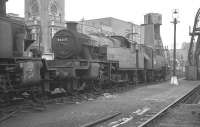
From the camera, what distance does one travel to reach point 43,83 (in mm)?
12719

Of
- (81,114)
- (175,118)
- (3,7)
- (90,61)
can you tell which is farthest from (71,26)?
(175,118)

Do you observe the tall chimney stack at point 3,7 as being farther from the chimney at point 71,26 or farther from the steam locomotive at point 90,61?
the chimney at point 71,26

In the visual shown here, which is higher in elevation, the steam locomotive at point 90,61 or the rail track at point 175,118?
the steam locomotive at point 90,61

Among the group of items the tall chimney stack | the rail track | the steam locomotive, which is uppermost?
the tall chimney stack

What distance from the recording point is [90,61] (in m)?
16.0

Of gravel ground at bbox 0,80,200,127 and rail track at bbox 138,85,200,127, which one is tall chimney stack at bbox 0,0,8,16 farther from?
rail track at bbox 138,85,200,127

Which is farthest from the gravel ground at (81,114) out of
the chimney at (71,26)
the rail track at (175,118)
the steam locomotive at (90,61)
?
the chimney at (71,26)

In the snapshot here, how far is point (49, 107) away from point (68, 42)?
209 inches

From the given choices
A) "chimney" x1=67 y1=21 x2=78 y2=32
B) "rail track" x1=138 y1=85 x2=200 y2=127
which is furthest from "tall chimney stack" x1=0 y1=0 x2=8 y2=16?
"chimney" x1=67 y1=21 x2=78 y2=32

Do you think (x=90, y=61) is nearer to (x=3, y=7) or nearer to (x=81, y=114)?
(x=81, y=114)

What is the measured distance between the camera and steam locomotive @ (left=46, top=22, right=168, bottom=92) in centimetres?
1480

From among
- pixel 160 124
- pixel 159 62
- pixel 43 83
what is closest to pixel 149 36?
pixel 159 62

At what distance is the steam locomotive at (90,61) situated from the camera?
48.5 ft

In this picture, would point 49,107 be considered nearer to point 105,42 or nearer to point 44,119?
point 44,119
